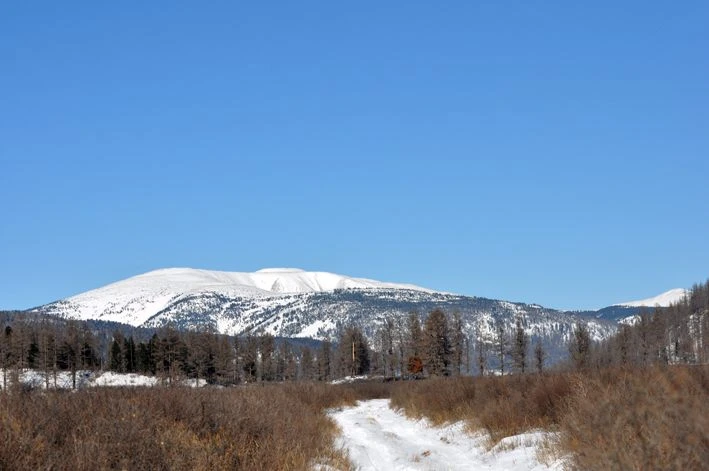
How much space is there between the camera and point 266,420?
14.9m

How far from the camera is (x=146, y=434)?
410 inches

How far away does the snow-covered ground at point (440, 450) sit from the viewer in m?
14.7

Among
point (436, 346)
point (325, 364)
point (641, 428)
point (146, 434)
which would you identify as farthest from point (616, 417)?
point (325, 364)

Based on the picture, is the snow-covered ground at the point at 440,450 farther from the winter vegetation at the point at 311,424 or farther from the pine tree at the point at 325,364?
the pine tree at the point at 325,364

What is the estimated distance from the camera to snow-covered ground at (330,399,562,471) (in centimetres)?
1472

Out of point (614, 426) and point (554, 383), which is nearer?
point (614, 426)

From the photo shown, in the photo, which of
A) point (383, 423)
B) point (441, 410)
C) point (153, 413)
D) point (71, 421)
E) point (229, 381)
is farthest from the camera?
point (229, 381)

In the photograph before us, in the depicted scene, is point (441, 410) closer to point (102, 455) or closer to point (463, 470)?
point (463, 470)

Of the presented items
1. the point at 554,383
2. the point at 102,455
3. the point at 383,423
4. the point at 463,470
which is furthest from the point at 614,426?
the point at 383,423

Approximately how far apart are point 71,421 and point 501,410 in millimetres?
12519

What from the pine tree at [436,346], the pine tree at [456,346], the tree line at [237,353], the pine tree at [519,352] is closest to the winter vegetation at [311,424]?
the pine tree at [436,346]

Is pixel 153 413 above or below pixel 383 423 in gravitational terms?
above

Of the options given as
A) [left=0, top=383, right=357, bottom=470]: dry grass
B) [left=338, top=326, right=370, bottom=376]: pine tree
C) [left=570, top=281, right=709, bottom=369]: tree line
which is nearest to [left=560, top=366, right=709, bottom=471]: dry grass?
[left=0, top=383, right=357, bottom=470]: dry grass

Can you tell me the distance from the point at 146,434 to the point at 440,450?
9.87m
